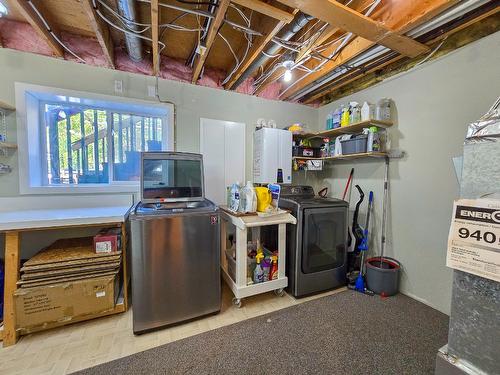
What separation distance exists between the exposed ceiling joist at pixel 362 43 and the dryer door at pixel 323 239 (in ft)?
A: 4.96

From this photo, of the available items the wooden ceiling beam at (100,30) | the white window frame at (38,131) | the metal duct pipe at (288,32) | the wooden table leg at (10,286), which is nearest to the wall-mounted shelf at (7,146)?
the white window frame at (38,131)

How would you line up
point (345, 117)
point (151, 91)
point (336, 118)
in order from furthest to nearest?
point (336, 118), point (345, 117), point (151, 91)

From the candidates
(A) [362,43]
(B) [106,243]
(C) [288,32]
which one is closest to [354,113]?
(A) [362,43]

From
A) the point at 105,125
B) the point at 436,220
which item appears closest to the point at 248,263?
the point at 436,220

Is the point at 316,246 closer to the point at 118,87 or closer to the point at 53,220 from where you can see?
the point at 53,220

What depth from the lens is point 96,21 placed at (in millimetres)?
1578

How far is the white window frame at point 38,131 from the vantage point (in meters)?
1.94

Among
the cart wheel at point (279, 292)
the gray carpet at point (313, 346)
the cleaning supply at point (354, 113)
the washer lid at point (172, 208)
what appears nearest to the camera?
the gray carpet at point (313, 346)

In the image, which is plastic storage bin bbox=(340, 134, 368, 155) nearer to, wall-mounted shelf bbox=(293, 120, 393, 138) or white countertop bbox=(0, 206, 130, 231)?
wall-mounted shelf bbox=(293, 120, 393, 138)

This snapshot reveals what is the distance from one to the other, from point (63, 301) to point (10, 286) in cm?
35

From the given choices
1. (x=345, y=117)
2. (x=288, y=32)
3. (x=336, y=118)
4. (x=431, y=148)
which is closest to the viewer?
(x=288, y=32)

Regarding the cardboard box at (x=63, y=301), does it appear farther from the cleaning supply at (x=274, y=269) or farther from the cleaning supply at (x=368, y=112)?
the cleaning supply at (x=368, y=112)

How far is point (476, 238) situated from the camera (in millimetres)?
613

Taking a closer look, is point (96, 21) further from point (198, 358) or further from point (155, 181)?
point (198, 358)
